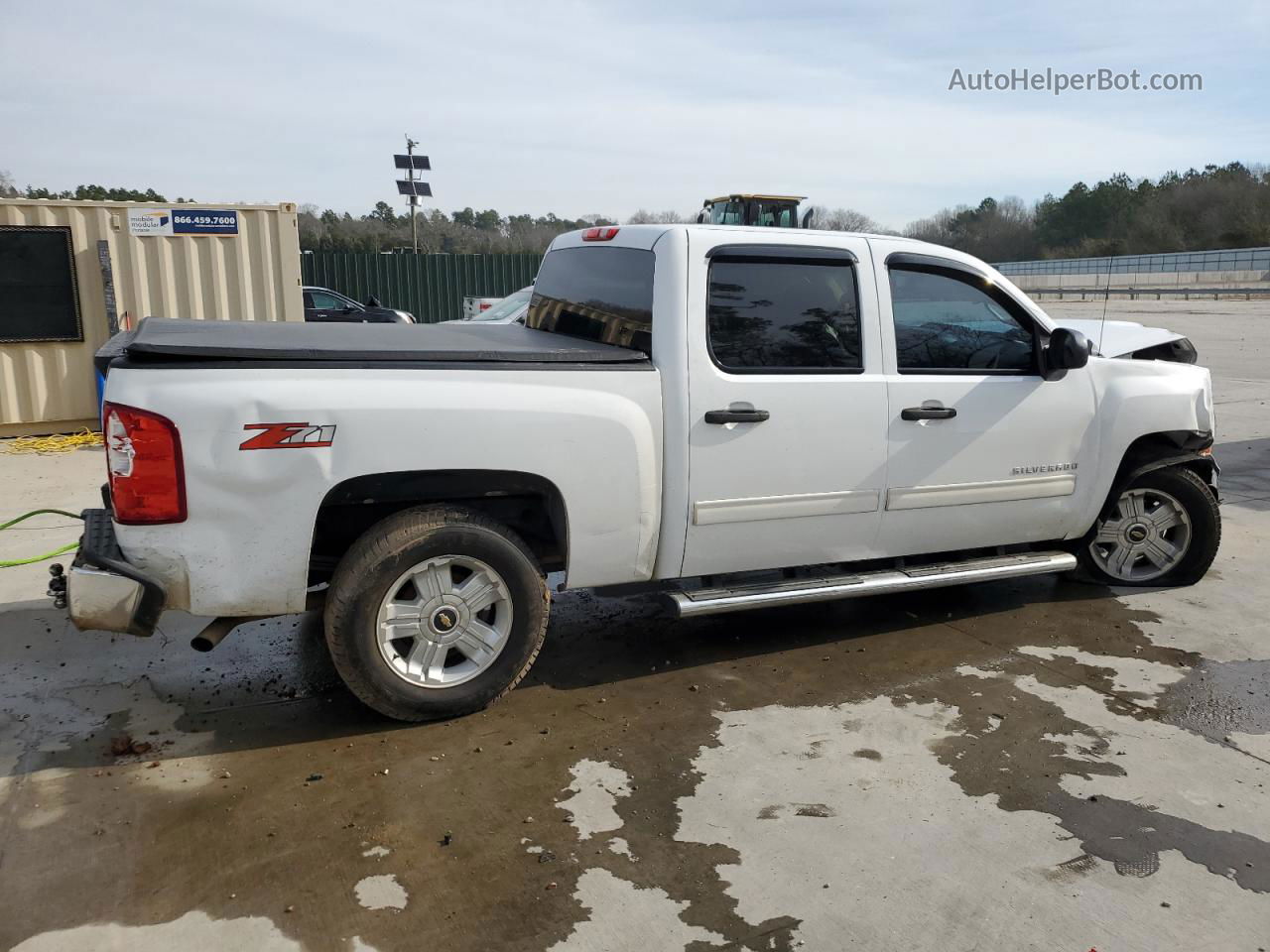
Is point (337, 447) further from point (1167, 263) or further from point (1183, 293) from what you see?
point (1167, 263)

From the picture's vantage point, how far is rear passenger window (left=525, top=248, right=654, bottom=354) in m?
4.45

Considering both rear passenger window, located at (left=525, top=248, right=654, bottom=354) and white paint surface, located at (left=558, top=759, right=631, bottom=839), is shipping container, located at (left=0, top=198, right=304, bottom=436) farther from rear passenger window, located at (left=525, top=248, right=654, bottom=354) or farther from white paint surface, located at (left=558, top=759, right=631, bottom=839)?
white paint surface, located at (left=558, top=759, right=631, bottom=839)

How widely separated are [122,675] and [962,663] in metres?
3.94

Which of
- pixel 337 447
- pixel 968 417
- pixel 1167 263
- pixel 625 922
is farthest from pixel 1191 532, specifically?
pixel 1167 263

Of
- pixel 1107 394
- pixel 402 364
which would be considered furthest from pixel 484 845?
pixel 1107 394

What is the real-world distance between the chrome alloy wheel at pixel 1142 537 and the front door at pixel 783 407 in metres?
1.86

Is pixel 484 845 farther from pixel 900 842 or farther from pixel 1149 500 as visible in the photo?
pixel 1149 500

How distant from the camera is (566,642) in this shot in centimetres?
513

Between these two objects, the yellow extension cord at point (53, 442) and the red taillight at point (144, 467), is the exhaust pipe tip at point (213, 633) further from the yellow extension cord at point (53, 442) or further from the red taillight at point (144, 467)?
the yellow extension cord at point (53, 442)

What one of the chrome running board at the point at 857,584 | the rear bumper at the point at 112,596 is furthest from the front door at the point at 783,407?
the rear bumper at the point at 112,596

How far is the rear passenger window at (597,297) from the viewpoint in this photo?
4445 mm

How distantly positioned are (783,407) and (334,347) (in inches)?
75.0

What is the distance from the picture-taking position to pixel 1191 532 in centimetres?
585

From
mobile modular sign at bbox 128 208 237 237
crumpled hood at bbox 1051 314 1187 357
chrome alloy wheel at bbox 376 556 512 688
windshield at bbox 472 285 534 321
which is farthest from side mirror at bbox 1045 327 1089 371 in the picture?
mobile modular sign at bbox 128 208 237 237
